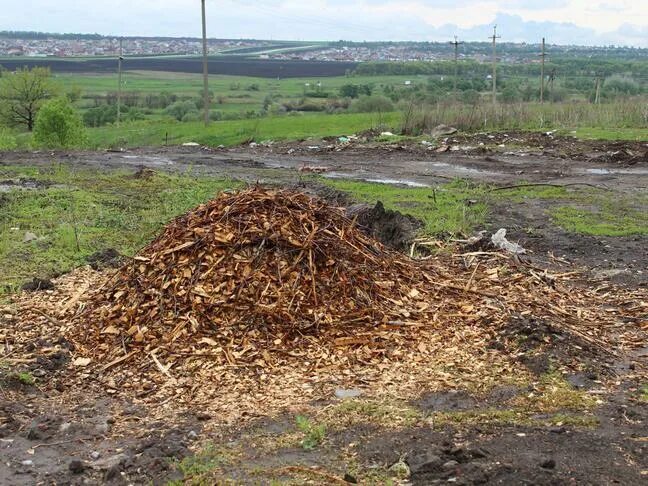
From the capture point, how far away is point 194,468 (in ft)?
14.6

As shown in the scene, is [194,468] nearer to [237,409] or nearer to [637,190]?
[237,409]

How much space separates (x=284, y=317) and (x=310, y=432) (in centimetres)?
157

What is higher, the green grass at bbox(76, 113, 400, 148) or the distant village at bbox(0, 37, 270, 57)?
the distant village at bbox(0, 37, 270, 57)

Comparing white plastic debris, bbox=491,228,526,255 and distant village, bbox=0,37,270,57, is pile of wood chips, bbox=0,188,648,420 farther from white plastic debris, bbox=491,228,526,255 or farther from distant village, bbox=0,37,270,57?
distant village, bbox=0,37,270,57

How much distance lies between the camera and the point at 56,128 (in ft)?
97.2

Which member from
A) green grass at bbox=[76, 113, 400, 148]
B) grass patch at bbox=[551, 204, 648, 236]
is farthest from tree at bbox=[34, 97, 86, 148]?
grass patch at bbox=[551, 204, 648, 236]

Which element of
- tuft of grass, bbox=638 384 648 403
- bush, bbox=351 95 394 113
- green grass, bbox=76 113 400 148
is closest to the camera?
tuft of grass, bbox=638 384 648 403

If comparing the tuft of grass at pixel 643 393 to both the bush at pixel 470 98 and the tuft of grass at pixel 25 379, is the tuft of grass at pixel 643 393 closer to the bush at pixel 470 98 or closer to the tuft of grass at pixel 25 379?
the tuft of grass at pixel 25 379

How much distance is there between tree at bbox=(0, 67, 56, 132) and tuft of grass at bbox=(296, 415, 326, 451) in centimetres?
4306

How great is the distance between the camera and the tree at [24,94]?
44250 mm

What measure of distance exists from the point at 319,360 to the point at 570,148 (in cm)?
1617

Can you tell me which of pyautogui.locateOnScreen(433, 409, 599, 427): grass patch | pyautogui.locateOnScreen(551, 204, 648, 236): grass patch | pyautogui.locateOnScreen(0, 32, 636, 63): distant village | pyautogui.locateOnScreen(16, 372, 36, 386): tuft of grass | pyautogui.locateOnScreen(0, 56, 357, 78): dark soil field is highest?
pyautogui.locateOnScreen(0, 32, 636, 63): distant village

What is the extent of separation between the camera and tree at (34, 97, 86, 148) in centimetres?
2941

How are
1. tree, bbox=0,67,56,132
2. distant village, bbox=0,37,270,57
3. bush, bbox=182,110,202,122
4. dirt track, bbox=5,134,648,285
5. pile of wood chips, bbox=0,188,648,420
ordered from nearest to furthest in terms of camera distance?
pile of wood chips, bbox=0,188,648,420 → dirt track, bbox=5,134,648,285 → tree, bbox=0,67,56,132 → bush, bbox=182,110,202,122 → distant village, bbox=0,37,270,57
